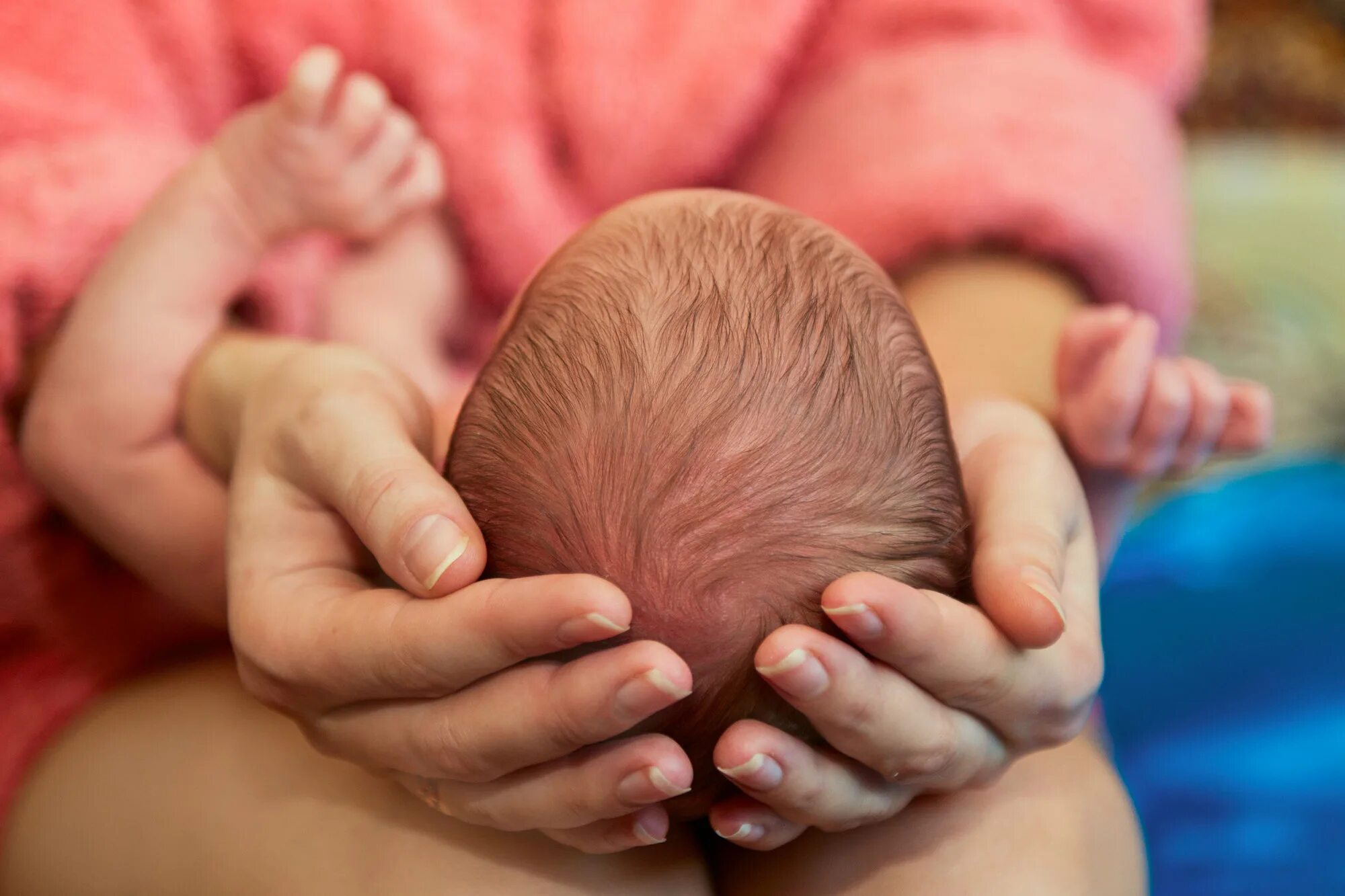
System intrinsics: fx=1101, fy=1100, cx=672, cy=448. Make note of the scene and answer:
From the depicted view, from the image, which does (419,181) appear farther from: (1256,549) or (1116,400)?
(1256,549)

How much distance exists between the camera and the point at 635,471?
0.50m

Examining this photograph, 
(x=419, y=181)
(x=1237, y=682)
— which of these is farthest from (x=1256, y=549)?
(x=419, y=181)

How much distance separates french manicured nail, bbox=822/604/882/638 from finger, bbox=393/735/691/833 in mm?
89

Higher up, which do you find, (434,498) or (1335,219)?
(434,498)

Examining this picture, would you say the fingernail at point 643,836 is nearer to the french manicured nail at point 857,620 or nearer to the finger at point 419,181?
the french manicured nail at point 857,620

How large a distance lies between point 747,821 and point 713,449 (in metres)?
0.18

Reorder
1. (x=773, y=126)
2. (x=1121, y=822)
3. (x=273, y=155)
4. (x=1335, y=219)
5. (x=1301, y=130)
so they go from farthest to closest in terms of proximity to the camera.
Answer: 1. (x=1301, y=130)
2. (x=1335, y=219)
3. (x=773, y=126)
4. (x=273, y=155)
5. (x=1121, y=822)

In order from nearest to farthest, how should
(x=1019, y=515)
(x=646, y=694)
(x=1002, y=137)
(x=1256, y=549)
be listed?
(x=646, y=694) → (x=1019, y=515) → (x=1002, y=137) → (x=1256, y=549)

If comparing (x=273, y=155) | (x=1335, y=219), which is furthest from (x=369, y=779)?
(x=1335, y=219)

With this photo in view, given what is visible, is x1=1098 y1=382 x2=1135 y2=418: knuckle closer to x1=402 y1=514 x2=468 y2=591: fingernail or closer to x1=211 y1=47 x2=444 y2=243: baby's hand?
x1=402 y1=514 x2=468 y2=591: fingernail

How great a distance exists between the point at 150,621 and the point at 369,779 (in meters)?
0.28

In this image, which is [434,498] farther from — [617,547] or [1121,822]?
[1121,822]

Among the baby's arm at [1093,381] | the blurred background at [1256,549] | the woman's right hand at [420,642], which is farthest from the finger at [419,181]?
the blurred background at [1256,549]

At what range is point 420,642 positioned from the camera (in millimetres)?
482
